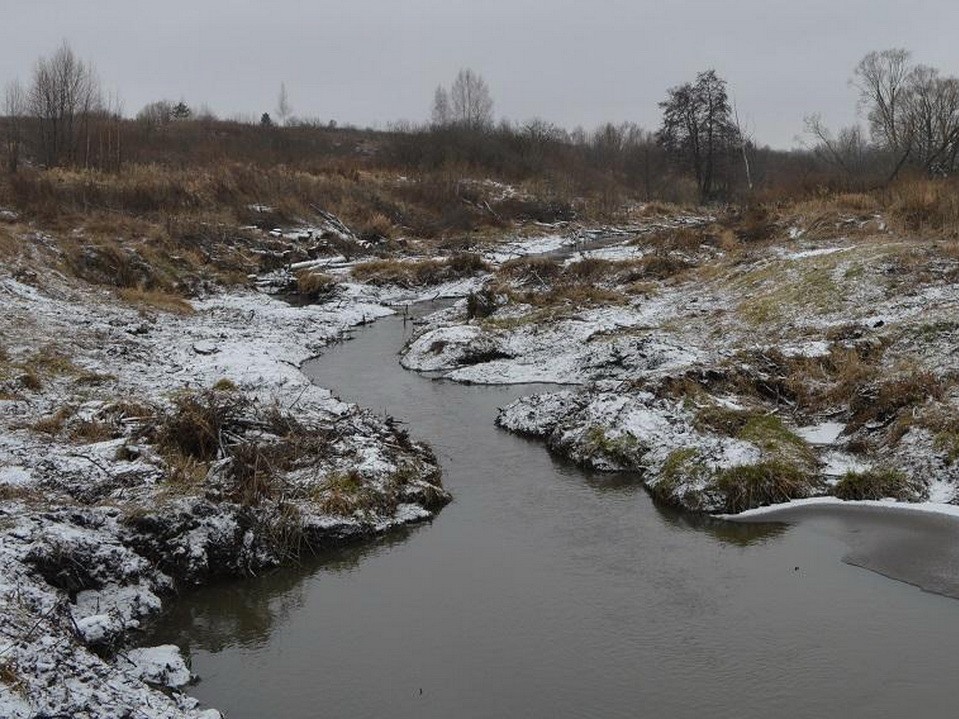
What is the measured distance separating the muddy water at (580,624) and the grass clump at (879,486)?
0.57 m

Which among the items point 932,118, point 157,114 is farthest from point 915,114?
point 157,114

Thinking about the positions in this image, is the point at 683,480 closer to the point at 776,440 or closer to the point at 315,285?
the point at 776,440

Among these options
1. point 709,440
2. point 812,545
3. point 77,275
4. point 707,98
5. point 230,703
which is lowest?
point 230,703

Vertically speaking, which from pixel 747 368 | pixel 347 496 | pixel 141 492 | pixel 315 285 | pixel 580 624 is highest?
pixel 315 285

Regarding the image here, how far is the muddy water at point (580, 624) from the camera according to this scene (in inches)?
261

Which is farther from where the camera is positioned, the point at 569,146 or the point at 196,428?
the point at 569,146

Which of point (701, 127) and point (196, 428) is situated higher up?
point (701, 127)

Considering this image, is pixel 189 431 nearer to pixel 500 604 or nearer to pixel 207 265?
pixel 500 604

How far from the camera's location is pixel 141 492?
948cm

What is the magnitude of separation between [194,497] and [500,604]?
12.1 ft

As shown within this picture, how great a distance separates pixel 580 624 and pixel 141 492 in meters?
5.12

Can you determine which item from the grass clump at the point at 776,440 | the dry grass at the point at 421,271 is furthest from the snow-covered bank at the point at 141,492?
the dry grass at the point at 421,271

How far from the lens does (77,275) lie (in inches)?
933

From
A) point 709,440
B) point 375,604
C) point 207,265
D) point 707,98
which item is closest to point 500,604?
point 375,604
